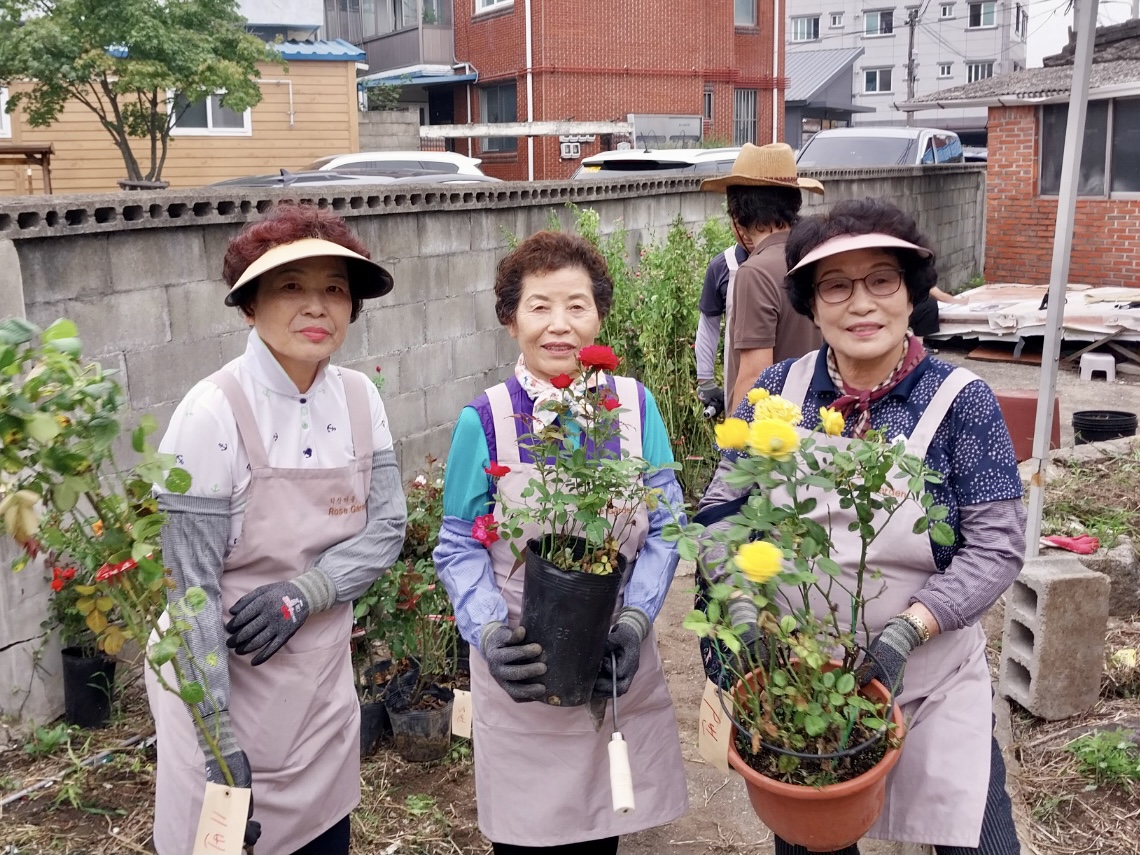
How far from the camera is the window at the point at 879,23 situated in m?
47.5

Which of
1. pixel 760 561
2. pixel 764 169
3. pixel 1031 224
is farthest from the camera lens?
pixel 1031 224

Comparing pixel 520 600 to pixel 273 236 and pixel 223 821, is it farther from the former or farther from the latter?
pixel 273 236

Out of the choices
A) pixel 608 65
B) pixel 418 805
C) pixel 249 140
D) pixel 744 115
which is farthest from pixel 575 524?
pixel 744 115

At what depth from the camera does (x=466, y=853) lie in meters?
3.18

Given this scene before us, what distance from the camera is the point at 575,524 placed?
2.21 m

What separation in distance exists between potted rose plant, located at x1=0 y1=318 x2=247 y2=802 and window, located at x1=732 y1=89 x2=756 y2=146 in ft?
89.3

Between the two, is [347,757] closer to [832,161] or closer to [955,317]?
[955,317]

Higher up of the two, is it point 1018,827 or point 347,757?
point 347,757

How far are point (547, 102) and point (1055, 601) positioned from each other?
73.9 ft

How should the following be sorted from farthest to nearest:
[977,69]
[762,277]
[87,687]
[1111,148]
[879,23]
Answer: [879,23], [977,69], [1111,148], [762,277], [87,687]

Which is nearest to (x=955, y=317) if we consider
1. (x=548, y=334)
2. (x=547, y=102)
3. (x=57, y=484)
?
(x=548, y=334)

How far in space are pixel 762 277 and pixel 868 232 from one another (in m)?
1.70

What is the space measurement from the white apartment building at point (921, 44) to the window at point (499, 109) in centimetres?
2301

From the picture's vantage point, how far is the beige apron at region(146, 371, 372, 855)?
2.23 meters
